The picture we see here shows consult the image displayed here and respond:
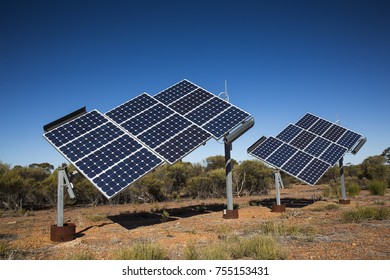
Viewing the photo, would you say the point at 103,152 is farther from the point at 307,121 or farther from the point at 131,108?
the point at 307,121

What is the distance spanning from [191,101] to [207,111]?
3.59 ft

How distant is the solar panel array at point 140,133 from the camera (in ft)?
32.7

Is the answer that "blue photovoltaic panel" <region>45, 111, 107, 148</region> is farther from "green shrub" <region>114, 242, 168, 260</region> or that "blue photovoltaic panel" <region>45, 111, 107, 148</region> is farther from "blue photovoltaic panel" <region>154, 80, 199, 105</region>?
"green shrub" <region>114, 242, 168, 260</region>

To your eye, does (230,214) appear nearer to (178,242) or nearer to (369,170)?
(178,242)

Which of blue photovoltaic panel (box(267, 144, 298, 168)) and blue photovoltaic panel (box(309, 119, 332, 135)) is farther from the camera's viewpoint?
blue photovoltaic panel (box(309, 119, 332, 135))

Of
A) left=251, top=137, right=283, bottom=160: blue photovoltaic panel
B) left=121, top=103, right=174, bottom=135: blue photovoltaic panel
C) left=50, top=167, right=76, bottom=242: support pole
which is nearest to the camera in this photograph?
left=50, top=167, right=76, bottom=242: support pole

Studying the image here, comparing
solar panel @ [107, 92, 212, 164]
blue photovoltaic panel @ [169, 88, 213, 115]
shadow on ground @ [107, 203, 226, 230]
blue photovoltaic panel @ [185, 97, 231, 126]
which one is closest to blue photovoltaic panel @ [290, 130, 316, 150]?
blue photovoltaic panel @ [185, 97, 231, 126]

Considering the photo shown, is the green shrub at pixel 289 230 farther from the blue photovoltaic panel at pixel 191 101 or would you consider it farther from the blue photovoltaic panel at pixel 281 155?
the blue photovoltaic panel at pixel 191 101

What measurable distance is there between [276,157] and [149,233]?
8.16 metres

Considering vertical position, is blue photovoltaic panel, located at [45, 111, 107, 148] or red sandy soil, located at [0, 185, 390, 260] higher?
blue photovoltaic panel, located at [45, 111, 107, 148]

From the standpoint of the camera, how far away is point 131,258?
660 cm

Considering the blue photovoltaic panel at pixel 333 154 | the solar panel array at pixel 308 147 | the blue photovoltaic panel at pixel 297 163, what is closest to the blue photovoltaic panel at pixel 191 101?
the solar panel array at pixel 308 147

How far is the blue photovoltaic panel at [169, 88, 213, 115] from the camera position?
46.5 ft
